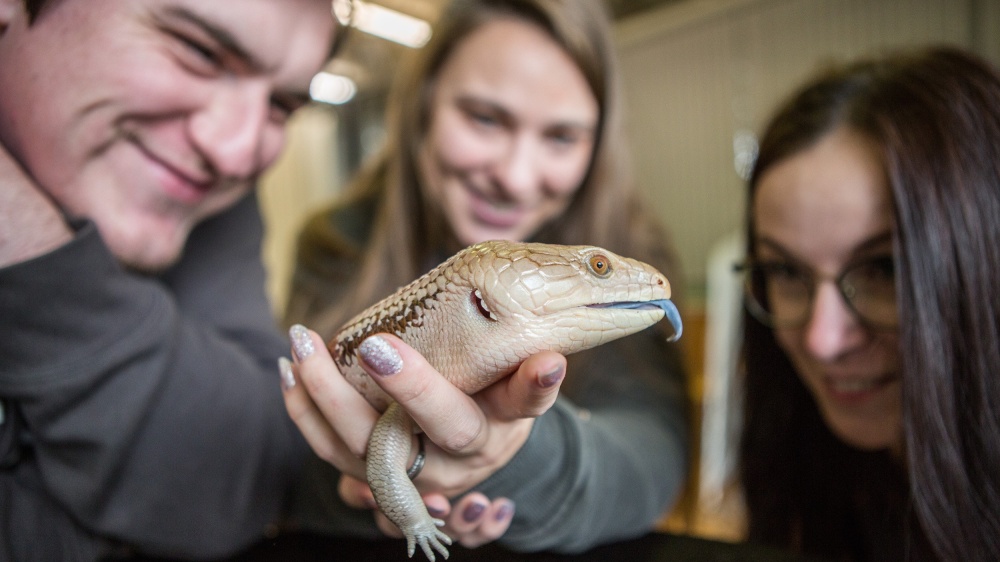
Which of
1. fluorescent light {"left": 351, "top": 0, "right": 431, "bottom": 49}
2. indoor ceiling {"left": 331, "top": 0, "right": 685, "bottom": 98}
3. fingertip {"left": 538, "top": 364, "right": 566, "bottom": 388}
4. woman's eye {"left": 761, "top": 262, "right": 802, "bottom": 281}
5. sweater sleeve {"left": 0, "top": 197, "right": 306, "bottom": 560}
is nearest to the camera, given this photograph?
fingertip {"left": 538, "top": 364, "right": 566, "bottom": 388}

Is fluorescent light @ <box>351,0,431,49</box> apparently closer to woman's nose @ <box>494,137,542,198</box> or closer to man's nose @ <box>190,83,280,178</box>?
man's nose @ <box>190,83,280,178</box>

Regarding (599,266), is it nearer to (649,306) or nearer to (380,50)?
(649,306)

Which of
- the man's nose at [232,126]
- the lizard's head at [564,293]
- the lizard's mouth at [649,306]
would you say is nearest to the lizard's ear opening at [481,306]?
the lizard's head at [564,293]

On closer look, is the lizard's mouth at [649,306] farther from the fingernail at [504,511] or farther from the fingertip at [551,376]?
the fingernail at [504,511]

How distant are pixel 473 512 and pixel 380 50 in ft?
4.57

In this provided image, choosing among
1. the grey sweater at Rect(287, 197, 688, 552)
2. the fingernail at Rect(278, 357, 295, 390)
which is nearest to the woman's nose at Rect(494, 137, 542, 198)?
the grey sweater at Rect(287, 197, 688, 552)

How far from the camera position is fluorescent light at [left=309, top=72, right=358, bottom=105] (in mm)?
1174

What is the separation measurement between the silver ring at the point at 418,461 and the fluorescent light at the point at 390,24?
794mm

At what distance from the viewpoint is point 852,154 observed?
1.03 meters

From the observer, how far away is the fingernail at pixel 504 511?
2.19 ft

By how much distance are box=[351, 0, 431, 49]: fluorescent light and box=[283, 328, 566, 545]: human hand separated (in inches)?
29.6

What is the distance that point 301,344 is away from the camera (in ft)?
1.90

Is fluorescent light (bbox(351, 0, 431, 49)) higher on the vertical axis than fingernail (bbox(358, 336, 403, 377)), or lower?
higher

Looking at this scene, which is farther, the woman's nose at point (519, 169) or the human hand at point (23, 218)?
the woman's nose at point (519, 169)
